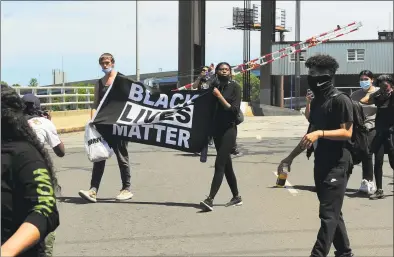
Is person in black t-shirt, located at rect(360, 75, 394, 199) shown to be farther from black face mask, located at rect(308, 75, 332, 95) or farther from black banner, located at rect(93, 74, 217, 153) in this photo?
black face mask, located at rect(308, 75, 332, 95)

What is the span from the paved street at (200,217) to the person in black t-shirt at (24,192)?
308cm

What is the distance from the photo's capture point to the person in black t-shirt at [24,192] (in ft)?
7.60

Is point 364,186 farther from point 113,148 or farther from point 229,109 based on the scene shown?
point 113,148

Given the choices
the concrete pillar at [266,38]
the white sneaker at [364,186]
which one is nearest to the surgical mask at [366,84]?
the white sneaker at [364,186]

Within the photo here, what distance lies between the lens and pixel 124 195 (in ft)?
25.8

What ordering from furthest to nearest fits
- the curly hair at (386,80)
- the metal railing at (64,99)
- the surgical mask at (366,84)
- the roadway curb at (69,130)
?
1. the metal railing at (64,99)
2. the roadway curb at (69,130)
3. the surgical mask at (366,84)
4. the curly hair at (386,80)

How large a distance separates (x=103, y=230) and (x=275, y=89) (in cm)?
3569

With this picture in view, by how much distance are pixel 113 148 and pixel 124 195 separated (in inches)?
27.4

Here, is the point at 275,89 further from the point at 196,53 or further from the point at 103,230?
the point at 103,230

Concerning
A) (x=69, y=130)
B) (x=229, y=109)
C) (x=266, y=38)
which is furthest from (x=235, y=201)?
(x=266, y=38)

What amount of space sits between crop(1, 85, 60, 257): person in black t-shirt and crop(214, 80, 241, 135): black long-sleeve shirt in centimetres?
474

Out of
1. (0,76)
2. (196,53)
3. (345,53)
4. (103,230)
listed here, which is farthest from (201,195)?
(345,53)

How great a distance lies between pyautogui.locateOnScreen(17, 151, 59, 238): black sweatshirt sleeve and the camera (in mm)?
2324

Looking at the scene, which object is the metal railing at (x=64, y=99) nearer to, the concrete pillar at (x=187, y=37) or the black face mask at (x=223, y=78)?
the concrete pillar at (x=187, y=37)
